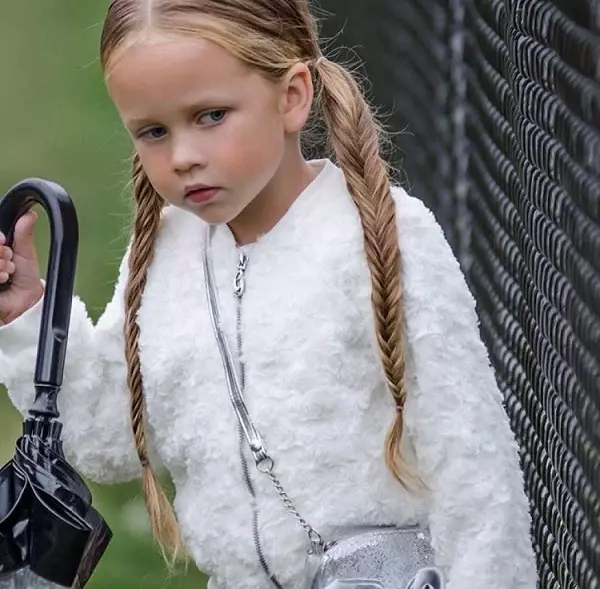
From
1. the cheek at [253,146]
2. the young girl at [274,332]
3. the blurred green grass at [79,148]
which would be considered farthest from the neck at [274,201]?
the blurred green grass at [79,148]

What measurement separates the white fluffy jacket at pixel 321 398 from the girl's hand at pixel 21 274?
34 millimetres

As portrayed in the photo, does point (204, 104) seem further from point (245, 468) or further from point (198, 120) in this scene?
point (245, 468)

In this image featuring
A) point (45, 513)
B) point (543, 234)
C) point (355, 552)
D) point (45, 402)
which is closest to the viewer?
point (45, 513)

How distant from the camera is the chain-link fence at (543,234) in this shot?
10.5 ft

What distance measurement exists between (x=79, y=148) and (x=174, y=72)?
5277 mm

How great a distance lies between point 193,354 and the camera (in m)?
2.86

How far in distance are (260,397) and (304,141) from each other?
0.64m

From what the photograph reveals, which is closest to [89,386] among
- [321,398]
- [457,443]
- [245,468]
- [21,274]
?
[21,274]

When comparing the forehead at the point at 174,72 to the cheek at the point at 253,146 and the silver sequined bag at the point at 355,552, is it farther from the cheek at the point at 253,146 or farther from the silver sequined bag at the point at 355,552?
the silver sequined bag at the point at 355,552

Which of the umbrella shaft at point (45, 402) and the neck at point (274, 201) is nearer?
the umbrella shaft at point (45, 402)

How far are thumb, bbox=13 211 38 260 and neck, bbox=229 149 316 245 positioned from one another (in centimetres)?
34

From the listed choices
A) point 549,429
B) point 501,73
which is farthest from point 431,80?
point 549,429

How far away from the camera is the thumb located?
2.88 m

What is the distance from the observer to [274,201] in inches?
114
